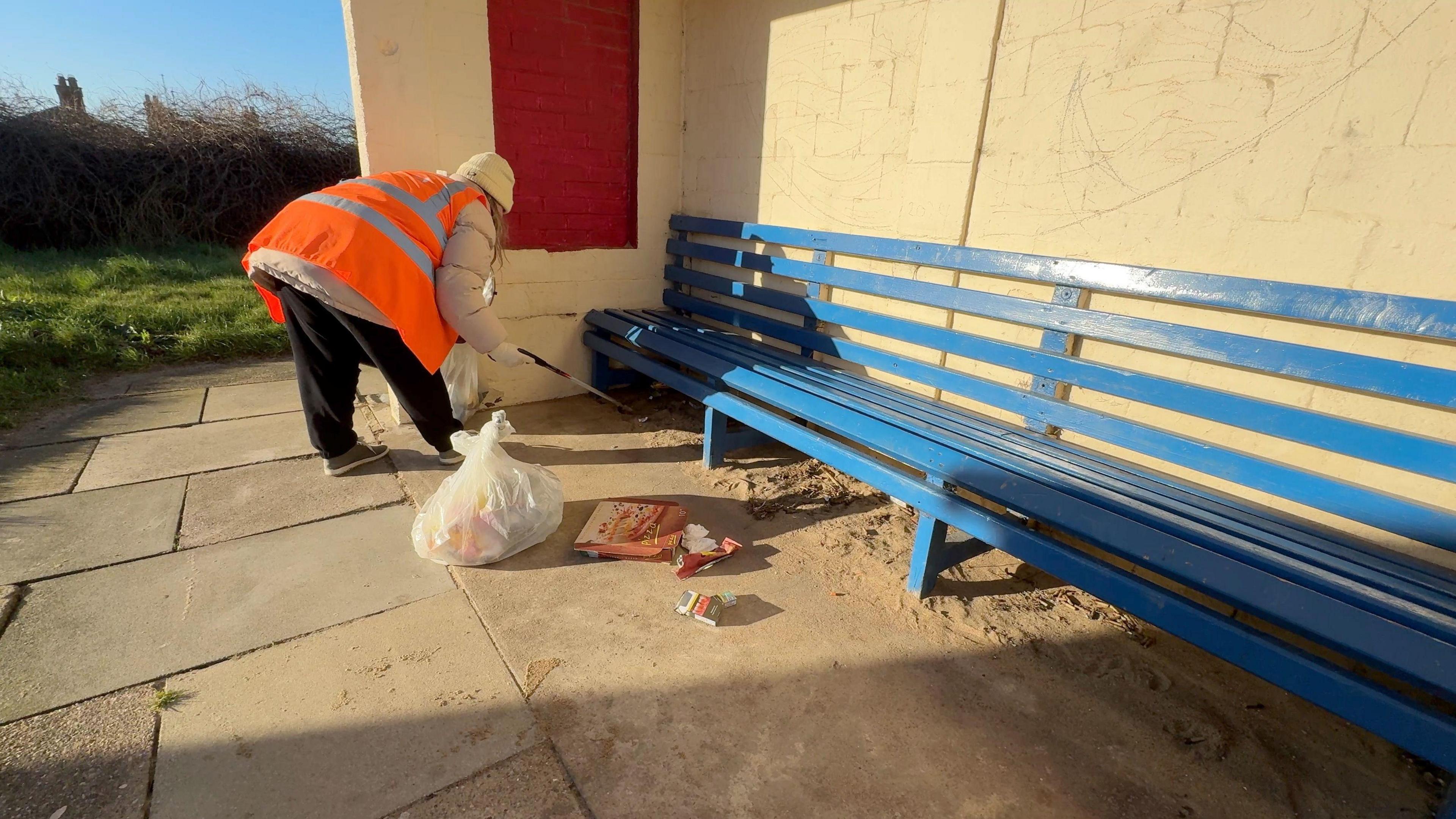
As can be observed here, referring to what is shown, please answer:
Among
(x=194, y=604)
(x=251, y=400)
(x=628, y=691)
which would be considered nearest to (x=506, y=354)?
(x=194, y=604)

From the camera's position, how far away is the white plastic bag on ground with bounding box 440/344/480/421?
12.6 feet

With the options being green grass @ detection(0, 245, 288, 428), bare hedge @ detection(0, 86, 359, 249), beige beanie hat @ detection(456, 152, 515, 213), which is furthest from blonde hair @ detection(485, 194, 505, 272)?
bare hedge @ detection(0, 86, 359, 249)

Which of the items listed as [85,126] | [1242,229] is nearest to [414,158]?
[1242,229]

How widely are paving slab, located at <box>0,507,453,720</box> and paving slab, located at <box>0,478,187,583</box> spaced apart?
4.2 inches

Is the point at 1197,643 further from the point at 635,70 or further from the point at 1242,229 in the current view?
the point at 635,70

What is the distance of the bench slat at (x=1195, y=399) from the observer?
1.87m

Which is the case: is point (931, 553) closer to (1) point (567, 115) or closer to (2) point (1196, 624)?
(2) point (1196, 624)

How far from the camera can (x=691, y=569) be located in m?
2.59

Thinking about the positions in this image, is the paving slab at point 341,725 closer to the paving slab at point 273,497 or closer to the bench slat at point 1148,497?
the paving slab at point 273,497

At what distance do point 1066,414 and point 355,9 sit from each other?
12.3 feet

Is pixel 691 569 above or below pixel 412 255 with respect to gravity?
below

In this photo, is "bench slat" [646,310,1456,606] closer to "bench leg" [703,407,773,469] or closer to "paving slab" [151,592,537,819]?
"bench leg" [703,407,773,469]

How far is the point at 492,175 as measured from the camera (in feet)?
10.5

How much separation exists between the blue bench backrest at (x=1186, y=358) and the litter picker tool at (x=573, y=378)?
134cm
